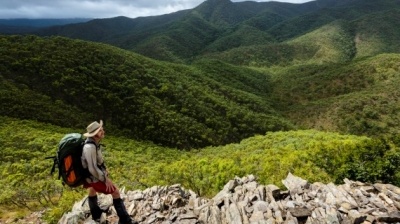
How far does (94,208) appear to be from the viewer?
38.2 feet

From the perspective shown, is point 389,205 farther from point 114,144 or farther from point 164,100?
point 164,100

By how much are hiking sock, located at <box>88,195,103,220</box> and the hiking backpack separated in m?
1.43

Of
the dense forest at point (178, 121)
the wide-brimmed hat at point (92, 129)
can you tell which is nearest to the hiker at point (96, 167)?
the wide-brimmed hat at point (92, 129)

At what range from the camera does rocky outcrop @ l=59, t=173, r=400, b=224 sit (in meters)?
11.1

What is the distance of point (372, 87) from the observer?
10019cm

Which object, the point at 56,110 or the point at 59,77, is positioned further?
the point at 59,77

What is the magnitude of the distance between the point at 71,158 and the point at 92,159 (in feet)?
2.11

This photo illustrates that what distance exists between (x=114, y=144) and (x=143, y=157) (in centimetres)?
633

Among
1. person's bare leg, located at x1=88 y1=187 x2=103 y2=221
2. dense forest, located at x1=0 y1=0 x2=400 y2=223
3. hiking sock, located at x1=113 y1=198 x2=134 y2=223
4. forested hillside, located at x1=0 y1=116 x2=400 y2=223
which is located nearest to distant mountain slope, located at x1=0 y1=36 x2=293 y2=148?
dense forest, located at x1=0 y1=0 x2=400 y2=223

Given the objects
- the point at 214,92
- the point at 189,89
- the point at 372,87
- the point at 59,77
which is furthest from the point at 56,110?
the point at 372,87

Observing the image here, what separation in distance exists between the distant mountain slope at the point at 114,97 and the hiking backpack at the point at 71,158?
149 ft

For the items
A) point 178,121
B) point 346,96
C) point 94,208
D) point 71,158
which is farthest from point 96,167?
point 346,96

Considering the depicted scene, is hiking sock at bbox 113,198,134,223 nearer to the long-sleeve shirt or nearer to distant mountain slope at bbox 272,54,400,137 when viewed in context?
the long-sleeve shirt

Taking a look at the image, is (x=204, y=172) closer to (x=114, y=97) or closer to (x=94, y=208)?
(x=94, y=208)
